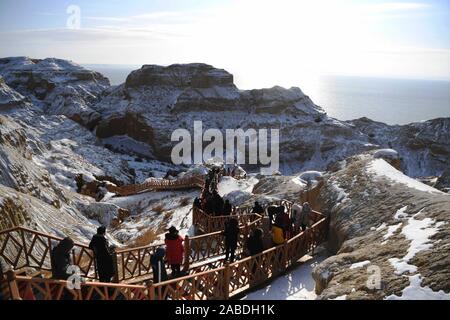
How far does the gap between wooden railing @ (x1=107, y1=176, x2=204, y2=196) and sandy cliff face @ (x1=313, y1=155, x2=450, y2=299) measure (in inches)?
599

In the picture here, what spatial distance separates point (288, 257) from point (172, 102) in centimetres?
7013

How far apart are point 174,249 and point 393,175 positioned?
10.2 meters

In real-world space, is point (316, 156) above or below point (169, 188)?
below

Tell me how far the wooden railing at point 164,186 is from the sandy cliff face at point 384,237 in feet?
49.9

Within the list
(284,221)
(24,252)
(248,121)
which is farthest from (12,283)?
(248,121)

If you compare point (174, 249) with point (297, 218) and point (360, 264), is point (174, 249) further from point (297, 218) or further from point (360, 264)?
point (297, 218)

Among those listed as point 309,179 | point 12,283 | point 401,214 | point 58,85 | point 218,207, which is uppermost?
point 58,85

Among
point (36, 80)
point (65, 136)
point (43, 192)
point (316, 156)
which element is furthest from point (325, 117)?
point (36, 80)

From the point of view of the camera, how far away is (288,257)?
11.8 m

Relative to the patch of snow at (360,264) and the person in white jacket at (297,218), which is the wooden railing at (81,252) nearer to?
the person in white jacket at (297,218)

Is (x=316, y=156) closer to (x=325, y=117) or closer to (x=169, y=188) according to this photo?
(x=325, y=117)

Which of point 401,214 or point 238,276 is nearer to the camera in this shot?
point 238,276

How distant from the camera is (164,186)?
3192 centimetres
